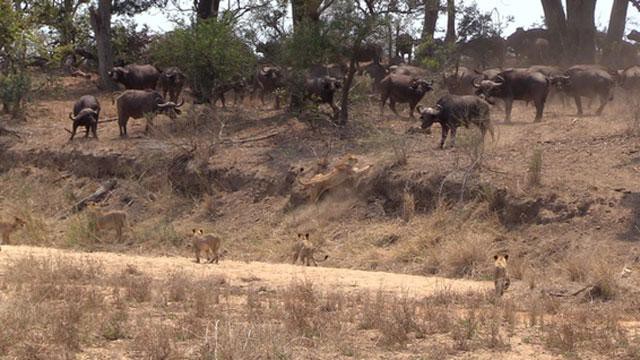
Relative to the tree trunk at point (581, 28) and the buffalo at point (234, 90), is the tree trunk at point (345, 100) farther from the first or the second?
the tree trunk at point (581, 28)

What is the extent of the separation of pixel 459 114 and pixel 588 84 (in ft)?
17.3

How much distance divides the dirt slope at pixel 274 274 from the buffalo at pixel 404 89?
30.3ft

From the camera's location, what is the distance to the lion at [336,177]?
19422 mm

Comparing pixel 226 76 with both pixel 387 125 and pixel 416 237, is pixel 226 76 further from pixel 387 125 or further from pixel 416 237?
pixel 416 237

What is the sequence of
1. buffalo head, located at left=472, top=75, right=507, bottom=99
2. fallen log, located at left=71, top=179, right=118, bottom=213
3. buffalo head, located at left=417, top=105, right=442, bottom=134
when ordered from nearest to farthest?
1. buffalo head, located at left=417, top=105, right=442, bottom=134
2. fallen log, located at left=71, top=179, right=118, bottom=213
3. buffalo head, located at left=472, top=75, right=507, bottom=99

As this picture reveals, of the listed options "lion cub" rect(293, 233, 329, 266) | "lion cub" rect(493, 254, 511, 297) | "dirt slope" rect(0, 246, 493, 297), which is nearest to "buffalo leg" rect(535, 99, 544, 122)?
"lion cub" rect(293, 233, 329, 266)

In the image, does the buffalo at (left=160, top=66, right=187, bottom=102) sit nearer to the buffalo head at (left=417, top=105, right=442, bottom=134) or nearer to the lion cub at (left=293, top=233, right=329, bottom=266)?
the buffalo head at (left=417, top=105, right=442, bottom=134)

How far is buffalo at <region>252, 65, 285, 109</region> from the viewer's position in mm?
26633

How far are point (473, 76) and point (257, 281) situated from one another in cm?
1528

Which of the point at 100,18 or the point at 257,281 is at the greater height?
the point at 100,18

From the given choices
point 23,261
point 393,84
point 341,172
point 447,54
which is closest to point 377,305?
point 23,261

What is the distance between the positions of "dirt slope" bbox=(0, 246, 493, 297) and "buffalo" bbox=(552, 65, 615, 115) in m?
10.1

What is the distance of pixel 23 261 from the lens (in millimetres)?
13875

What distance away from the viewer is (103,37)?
31047 millimetres
